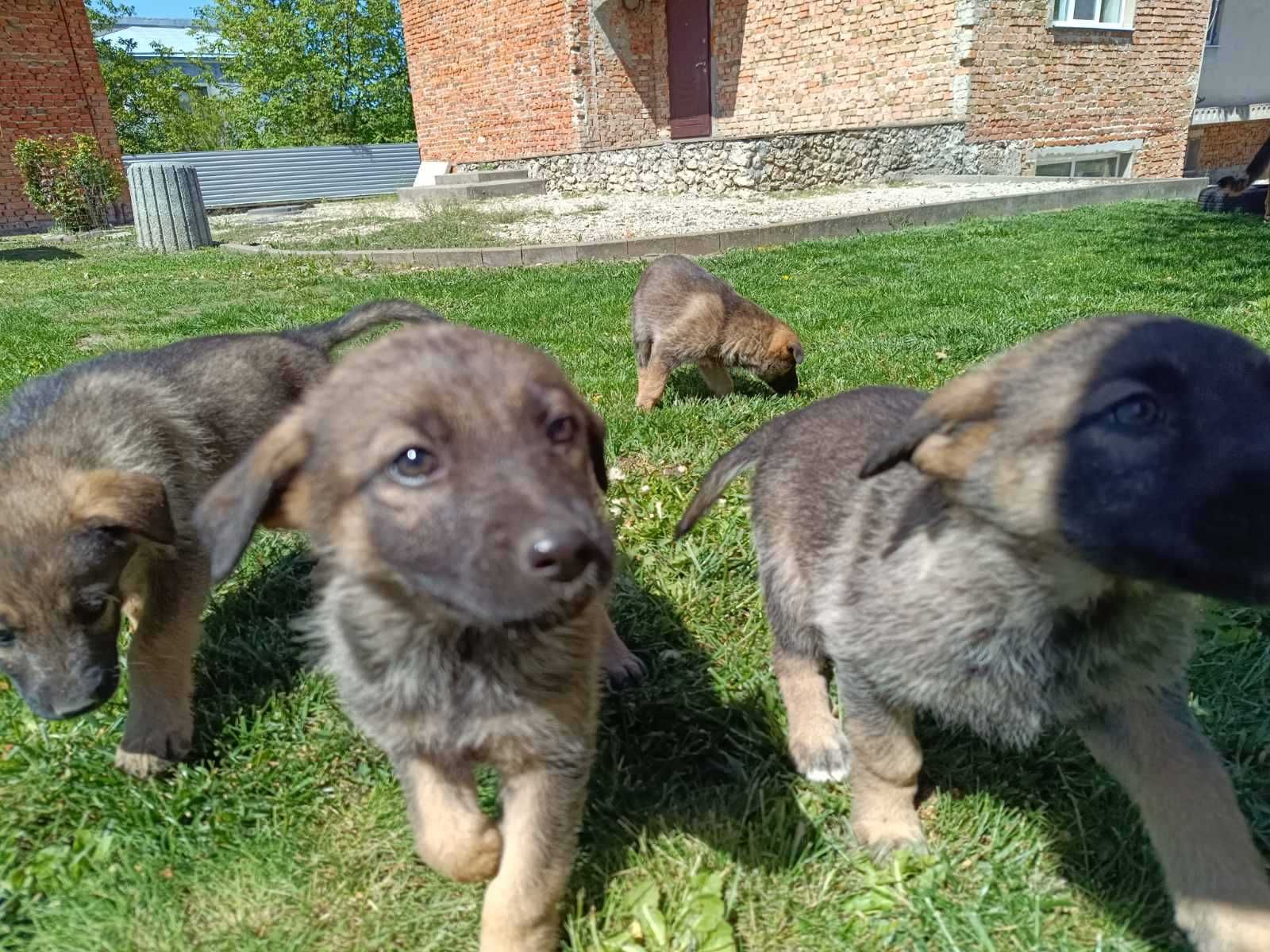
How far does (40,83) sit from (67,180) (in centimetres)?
362

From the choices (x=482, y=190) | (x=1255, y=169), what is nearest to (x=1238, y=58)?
(x=482, y=190)

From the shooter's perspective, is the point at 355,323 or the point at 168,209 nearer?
the point at 355,323

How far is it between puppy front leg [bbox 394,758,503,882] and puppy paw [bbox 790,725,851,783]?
1010mm

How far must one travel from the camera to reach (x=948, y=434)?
6.88 feet

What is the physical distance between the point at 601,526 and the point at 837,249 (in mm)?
10709

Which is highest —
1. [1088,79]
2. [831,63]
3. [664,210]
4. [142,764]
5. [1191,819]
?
[831,63]

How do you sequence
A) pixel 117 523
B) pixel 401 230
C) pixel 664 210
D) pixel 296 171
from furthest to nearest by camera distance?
pixel 296 171
pixel 664 210
pixel 401 230
pixel 117 523

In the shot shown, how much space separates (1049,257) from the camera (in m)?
10.4

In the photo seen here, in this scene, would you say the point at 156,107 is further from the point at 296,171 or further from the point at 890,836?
the point at 890,836

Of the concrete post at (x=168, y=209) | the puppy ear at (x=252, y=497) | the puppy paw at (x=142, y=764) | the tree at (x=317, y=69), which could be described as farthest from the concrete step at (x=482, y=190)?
the tree at (x=317, y=69)

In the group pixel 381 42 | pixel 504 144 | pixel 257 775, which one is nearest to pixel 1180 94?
pixel 504 144

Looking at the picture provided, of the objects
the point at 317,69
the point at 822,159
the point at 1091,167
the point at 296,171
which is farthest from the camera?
the point at 317,69

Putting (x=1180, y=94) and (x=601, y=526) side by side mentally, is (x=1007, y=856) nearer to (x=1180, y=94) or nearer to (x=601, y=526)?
(x=601, y=526)

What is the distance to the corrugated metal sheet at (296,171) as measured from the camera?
2895 cm
